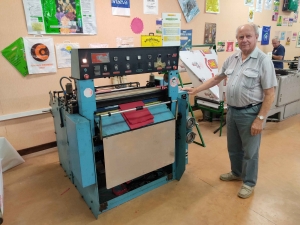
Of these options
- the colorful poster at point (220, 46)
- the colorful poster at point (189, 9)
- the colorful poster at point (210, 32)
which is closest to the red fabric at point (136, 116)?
the colorful poster at point (189, 9)

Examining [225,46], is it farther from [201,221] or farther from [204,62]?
[201,221]

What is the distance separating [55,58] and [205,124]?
8.54 ft

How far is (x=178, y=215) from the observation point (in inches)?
75.0

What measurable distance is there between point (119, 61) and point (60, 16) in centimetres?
147

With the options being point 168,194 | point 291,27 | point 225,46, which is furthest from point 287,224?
point 291,27

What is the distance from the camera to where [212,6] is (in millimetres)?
4059

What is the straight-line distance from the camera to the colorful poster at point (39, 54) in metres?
2.63

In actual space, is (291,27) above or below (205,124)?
above

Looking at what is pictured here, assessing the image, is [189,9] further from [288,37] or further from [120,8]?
[288,37]

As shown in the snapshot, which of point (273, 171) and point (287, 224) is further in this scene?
point (273, 171)

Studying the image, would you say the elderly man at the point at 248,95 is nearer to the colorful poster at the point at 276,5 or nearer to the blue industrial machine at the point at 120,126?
the blue industrial machine at the point at 120,126

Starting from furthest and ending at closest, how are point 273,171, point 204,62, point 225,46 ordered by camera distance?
point 225,46 < point 204,62 < point 273,171

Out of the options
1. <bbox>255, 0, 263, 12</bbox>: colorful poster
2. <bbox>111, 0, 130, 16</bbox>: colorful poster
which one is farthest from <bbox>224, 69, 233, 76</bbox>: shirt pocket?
<bbox>255, 0, 263, 12</bbox>: colorful poster

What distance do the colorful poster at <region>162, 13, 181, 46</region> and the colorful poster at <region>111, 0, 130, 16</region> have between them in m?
0.65
